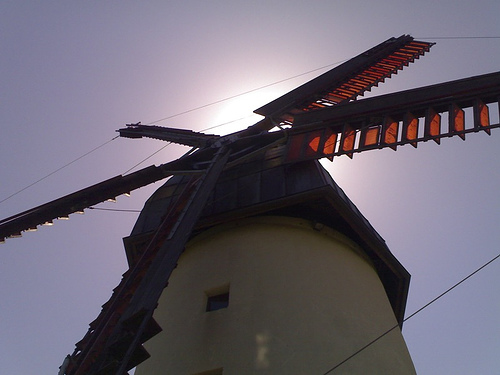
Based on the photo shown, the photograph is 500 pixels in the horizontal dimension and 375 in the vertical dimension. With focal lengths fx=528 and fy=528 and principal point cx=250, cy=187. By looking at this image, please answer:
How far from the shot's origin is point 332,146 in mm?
10805

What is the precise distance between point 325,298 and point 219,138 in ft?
20.9

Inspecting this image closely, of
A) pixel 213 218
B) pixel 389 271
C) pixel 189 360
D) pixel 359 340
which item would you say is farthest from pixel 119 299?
pixel 389 271

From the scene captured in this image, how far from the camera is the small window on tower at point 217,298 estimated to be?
9.16 meters

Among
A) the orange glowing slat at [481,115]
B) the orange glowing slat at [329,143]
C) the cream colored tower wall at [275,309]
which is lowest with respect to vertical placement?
the cream colored tower wall at [275,309]

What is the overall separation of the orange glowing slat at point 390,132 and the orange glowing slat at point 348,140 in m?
0.67

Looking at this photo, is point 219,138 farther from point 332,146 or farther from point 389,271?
point 389,271

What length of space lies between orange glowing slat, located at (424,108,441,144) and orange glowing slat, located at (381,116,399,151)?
0.58 metres

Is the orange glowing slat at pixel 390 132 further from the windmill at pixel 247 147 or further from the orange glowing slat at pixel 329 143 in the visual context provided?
the orange glowing slat at pixel 329 143

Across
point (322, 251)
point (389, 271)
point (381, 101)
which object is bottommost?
point (389, 271)

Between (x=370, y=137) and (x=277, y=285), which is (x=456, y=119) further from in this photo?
(x=277, y=285)

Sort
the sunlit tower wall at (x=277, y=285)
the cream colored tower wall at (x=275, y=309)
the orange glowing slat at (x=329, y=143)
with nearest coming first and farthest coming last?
the cream colored tower wall at (x=275, y=309)
the sunlit tower wall at (x=277, y=285)
the orange glowing slat at (x=329, y=143)

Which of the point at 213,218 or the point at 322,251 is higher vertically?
the point at 213,218

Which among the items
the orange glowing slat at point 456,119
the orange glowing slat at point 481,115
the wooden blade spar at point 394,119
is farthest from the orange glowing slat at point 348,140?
the orange glowing slat at point 481,115

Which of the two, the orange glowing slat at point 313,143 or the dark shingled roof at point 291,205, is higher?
the orange glowing slat at point 313,143
